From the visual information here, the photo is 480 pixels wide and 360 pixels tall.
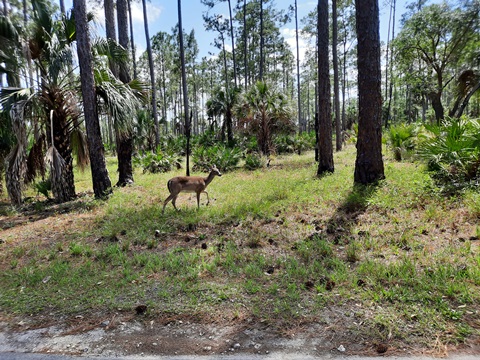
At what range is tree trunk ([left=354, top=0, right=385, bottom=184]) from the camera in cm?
713

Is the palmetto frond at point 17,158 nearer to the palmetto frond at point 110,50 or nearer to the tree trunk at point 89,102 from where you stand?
the tree trunk at point 89,102

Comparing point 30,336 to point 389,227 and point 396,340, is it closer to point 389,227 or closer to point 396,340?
point 396,340

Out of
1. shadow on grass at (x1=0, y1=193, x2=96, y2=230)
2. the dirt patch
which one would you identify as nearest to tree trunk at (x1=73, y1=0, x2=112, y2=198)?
shadow on grass at (x1=0, y1=193, x2=96, y2=230)

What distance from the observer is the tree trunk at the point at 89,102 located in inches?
330

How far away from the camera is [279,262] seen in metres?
4.39

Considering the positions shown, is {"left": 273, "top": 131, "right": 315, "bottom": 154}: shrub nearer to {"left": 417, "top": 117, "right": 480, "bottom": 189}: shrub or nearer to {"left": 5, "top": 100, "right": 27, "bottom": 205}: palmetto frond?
{"left": 417, "top": 117, "right": 480, "bottom": 189}: shrub

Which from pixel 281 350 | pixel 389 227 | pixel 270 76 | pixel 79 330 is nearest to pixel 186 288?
pixel 79 330

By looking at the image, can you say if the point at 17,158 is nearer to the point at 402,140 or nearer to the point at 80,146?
the point at 80,146

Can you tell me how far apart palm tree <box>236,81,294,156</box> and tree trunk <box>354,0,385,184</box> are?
961 cm

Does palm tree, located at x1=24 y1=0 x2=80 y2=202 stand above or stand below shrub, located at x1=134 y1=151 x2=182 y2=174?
above

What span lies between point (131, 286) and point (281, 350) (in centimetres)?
216

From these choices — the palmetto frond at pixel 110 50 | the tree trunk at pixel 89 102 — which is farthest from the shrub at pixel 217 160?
the tree trunk at pixel 89 102

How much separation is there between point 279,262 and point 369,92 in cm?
493

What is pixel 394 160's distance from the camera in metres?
10.9
